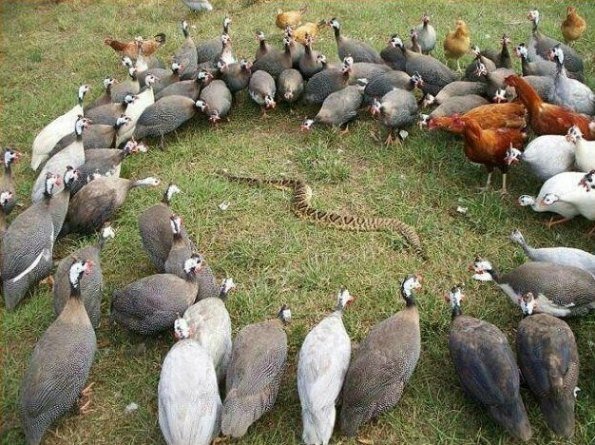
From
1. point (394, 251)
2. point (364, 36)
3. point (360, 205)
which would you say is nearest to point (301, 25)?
point (364, 36)

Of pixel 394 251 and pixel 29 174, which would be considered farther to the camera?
pixel 29 174

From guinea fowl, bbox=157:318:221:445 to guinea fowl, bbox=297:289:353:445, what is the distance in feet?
1.74

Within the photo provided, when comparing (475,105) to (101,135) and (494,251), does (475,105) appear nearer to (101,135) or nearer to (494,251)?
(494,251)

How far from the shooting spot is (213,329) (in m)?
3.98

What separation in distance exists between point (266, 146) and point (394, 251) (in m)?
2.29

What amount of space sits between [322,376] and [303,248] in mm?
1737

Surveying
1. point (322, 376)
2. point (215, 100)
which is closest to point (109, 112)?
point (215, 100)

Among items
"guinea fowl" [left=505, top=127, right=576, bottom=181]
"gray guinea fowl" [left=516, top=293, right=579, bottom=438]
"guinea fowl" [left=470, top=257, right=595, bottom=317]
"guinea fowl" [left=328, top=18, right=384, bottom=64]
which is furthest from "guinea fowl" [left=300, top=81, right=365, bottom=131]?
"gray guinea fowl" [left=516, top=293, right=579, bottom=438]

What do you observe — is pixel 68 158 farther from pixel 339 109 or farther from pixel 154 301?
pixel 339 109

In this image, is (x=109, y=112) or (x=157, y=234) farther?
(x=109, y=112)

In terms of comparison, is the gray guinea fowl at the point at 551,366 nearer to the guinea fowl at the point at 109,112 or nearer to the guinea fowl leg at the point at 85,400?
the guinea fowl leg at the point at 85,400

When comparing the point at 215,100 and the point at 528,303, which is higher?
the point at 215,100

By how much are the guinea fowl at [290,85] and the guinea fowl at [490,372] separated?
155 inches

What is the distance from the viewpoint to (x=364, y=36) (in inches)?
364
